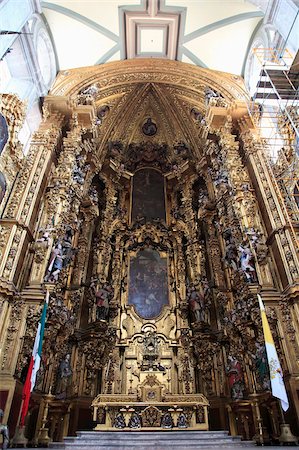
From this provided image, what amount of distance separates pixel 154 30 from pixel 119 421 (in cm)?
1550

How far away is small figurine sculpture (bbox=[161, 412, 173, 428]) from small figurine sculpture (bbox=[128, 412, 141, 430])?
2.18 ft

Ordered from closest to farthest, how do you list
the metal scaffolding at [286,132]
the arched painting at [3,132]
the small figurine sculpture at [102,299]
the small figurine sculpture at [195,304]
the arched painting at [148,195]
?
the arched painting at [3,132] → the metal scaffolding at [286,132] → the small figurine sculpture at [102,299] → the small figurine sculpture at [195,304] → the arched painting at [148,195]

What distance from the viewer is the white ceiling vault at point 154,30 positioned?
45.0 ft

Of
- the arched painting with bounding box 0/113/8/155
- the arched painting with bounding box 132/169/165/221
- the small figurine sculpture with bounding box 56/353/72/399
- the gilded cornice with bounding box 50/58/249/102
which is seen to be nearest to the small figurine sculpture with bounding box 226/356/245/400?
the small figurine sculpture with bounding box 56/353/72/399

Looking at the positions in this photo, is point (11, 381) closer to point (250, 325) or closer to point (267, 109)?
point (250, 325)

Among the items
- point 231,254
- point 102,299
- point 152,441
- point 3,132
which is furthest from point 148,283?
point 3,132

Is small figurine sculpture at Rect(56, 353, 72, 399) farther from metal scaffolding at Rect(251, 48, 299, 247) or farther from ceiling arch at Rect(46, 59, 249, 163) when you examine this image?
ceiling arch at Rect(46, 59, 249, 163)

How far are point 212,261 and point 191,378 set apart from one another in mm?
4663

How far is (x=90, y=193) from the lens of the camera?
15.4m

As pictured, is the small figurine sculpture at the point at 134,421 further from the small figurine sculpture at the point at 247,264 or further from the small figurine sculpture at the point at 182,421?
the small figurine sculpture at the point at 247,264

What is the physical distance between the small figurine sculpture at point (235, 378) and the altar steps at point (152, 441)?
2111mm

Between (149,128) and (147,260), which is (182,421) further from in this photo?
(149,128)

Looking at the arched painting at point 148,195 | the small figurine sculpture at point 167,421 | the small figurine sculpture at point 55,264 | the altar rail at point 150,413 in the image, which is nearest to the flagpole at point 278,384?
the altar rail at point 150,413

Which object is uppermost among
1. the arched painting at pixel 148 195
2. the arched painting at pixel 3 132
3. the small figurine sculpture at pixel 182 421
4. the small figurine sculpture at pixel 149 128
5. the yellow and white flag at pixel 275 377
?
the small figurine sculpture at pixel 149 128
